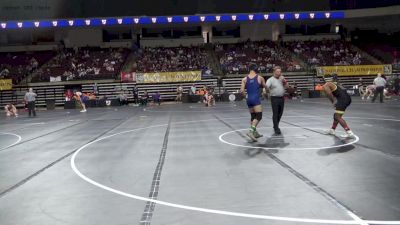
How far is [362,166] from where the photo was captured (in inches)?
276

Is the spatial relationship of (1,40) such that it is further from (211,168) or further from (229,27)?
(211,168)

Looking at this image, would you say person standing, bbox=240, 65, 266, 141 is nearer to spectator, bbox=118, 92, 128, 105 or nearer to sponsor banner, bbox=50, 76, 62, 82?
spectator, bbox=118, 92, 128, 105

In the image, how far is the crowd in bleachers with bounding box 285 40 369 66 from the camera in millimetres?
41862

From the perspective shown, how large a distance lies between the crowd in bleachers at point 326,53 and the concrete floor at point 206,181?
32.1m

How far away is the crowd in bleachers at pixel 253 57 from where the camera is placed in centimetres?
4066

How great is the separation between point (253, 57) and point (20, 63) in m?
23.8

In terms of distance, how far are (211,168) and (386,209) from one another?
3.28m

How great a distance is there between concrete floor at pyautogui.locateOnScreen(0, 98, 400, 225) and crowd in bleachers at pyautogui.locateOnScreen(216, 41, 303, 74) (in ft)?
97.4

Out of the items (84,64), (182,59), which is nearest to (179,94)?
(182,59)

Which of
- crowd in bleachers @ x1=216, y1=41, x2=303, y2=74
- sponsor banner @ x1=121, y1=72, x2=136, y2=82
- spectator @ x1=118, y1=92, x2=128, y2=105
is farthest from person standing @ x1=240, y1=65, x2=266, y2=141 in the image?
crowd in bleachers @ x1=216, y1=41, x2=303, y2=74

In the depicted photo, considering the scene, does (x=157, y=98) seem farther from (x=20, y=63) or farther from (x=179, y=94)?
(x=20, y=63)

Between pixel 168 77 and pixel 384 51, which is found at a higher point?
pixel 384 51

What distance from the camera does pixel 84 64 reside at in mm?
41594

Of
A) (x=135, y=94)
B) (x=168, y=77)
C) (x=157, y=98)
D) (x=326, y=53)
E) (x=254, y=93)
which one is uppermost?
(x=326, y=53)
